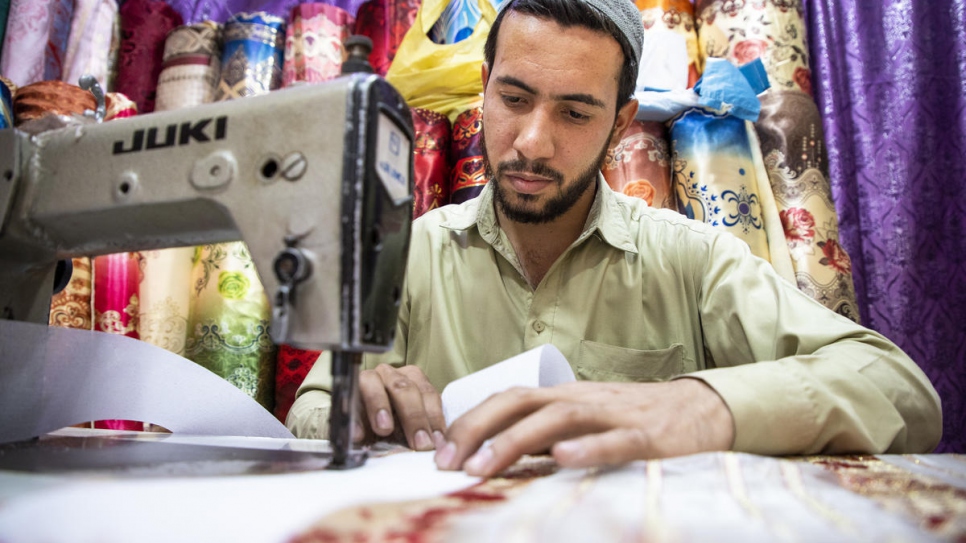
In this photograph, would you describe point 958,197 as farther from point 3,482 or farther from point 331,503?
point 3,482

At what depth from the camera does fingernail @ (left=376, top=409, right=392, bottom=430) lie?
2.73 ft

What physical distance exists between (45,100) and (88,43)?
450mm

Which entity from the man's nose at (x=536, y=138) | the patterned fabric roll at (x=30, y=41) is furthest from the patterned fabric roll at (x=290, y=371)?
the patterned fabric roll at (x=30, y=41)

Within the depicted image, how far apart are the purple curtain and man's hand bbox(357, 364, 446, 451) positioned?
177cm

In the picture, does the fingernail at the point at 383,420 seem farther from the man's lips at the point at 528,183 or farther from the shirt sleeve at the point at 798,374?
the man's lips at the point at 528,183

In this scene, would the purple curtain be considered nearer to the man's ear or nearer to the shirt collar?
the man's ear

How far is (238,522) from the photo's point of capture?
0.40 metres

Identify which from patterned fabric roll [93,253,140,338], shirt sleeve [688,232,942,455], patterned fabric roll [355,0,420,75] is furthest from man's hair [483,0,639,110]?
patterned fabric roll [93,253,140,338]

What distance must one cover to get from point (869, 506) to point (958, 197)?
2.05m

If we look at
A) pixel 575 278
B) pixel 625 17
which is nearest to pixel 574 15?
pixel 625 17

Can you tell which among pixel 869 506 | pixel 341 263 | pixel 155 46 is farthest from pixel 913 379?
pixel 155 46

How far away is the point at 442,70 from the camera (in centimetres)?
193

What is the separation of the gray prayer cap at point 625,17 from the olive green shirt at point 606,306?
31 cm

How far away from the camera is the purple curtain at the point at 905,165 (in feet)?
6.48
